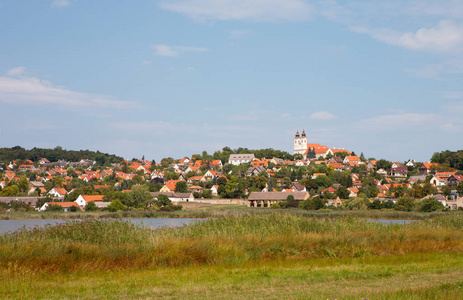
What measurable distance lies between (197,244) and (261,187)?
264 ft

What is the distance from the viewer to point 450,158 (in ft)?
393

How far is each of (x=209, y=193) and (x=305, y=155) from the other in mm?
82450

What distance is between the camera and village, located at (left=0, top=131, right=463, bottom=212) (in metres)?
65.0

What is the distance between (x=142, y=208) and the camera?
6091 centimetres

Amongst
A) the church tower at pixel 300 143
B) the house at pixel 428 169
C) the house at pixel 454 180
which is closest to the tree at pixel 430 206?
the house at pixel 454 180

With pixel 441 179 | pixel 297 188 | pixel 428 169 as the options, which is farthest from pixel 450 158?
pixel 297 188

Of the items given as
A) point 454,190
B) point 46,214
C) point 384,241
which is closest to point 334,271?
point 384,241

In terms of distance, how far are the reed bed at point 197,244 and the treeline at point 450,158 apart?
337 ft

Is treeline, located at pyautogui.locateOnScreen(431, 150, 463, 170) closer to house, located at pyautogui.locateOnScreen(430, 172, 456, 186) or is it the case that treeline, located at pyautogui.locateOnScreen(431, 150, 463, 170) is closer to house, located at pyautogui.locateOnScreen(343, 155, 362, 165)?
house, located at pyautogui.locateOnScreen(430, 172, 456, 186)

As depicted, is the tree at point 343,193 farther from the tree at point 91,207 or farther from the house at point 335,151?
the house at point 335,151

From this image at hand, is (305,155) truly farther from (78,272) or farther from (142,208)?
(78,272)

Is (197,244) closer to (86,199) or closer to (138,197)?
(138,197)

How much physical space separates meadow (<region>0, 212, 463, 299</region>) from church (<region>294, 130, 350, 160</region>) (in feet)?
481

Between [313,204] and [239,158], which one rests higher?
[239,158]
